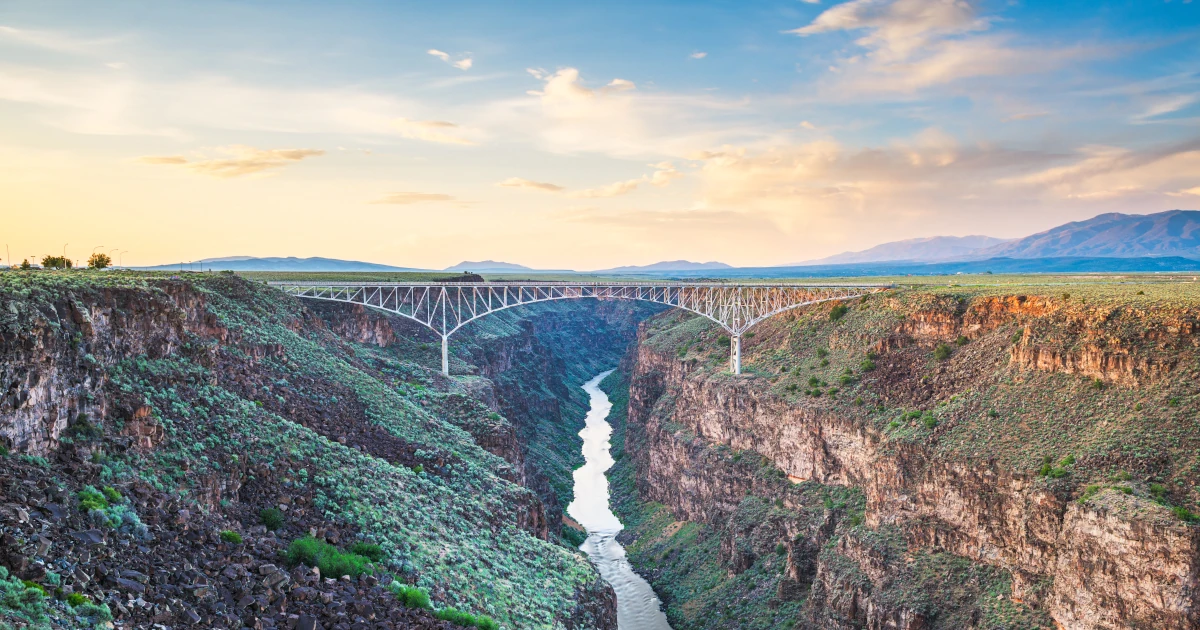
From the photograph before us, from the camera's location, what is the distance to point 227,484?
28.0 meters

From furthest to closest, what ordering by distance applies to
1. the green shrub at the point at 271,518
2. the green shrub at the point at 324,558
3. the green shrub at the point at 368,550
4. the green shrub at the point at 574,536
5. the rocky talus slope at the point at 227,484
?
the green shrub at the point at 574,536, the green shrub at the point at 368,550, the green shrub at the point at 271,518, the green shrub at the point at 324,558, the rocky talus slope at the point at 227,484

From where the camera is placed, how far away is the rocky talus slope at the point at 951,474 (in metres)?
36.4

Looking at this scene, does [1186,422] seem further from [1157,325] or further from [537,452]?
[537,452]

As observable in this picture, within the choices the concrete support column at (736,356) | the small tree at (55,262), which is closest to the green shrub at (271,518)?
the small tree at (55,262)

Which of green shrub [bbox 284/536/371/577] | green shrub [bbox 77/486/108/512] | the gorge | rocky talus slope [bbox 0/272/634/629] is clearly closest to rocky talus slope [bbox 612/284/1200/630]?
the gorge

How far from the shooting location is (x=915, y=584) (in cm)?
4306

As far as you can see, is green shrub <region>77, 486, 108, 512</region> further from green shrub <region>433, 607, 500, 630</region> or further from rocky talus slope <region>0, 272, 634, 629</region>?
green shrub <region>433, 607, 500, 630</region>

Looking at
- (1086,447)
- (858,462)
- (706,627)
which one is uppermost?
(1086,447)

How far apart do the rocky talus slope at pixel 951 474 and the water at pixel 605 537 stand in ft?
5.74

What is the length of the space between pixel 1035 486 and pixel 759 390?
28.8 meters

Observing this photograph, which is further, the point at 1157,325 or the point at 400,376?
the point at 400,376

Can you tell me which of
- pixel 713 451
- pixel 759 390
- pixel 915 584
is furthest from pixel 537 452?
pixel 915 584

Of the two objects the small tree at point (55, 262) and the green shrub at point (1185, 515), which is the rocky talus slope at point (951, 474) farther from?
the small tree at point (55, 262)

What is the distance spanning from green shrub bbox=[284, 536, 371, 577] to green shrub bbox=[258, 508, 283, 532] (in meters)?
1.20
